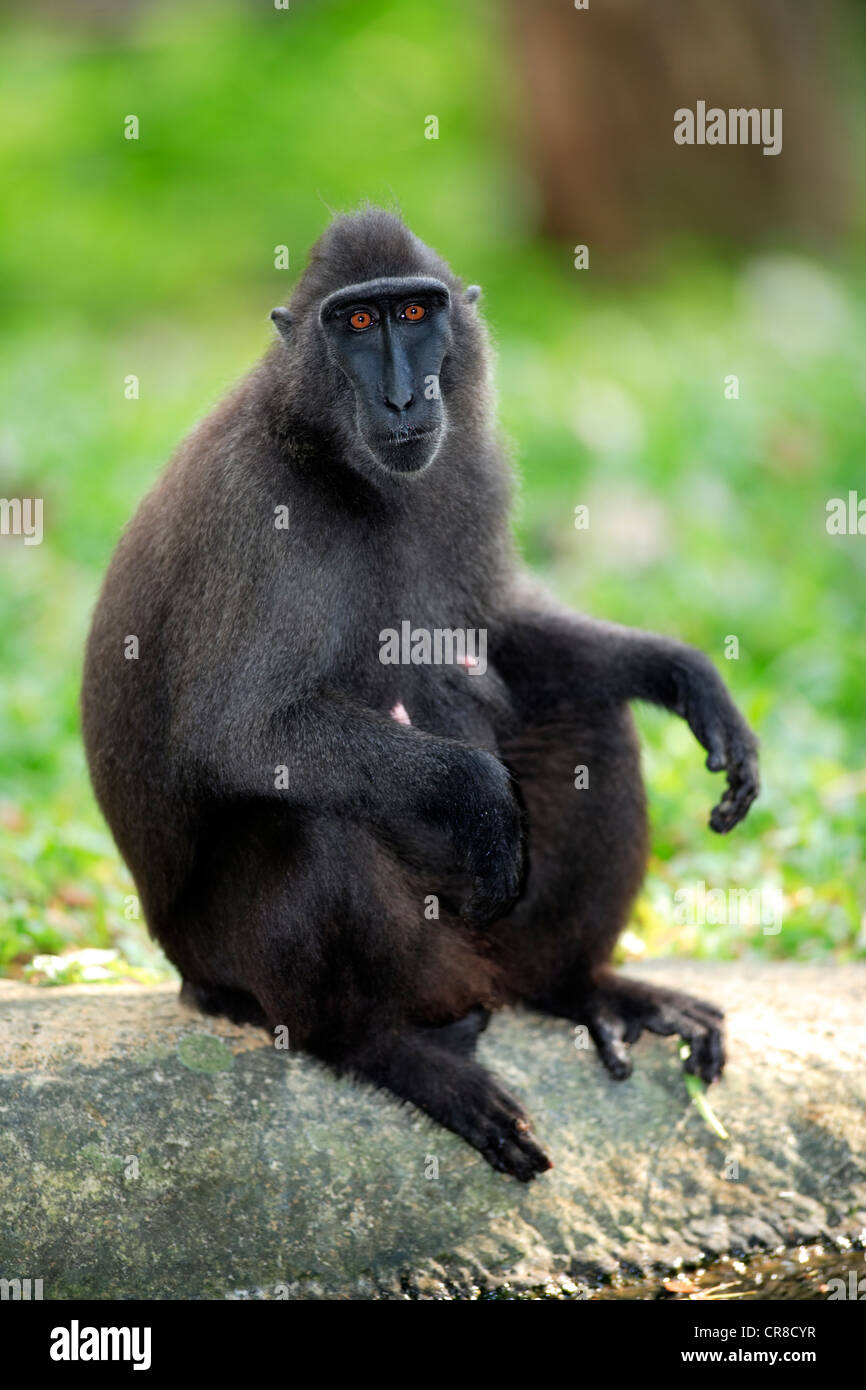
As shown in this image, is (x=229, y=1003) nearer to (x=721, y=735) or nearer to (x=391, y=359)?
(x=721, y=735)

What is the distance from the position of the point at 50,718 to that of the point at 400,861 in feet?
11.6

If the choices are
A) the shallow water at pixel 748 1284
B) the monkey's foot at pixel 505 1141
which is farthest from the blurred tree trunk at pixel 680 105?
the shallow water at pixel 748 1284

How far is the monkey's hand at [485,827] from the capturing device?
A: 15.4 ft

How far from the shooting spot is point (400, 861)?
4801 mm

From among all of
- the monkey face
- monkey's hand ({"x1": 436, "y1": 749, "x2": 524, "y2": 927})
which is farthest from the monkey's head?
monkey's hand ({"x1": 436, "y1": 749, "x2": 524, "y2": 927})

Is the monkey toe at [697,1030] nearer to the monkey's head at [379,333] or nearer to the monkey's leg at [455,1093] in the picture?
the monkey's leg at [455,1093]

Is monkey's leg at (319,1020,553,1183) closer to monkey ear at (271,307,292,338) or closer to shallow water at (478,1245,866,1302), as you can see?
shallow water at (478,1245,866,1302)

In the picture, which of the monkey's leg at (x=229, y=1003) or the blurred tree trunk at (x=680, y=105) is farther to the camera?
the blurred tree trunk at (x=680, y=105)

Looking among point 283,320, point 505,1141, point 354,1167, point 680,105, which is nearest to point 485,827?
point 505,1141

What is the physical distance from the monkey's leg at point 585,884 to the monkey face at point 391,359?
41.0 inches

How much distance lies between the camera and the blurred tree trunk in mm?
14547

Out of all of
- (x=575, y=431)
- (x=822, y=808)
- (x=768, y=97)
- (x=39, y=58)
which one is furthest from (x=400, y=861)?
(x=39, y=58)

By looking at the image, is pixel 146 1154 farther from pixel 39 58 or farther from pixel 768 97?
pixel 39 58

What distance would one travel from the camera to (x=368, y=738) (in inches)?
183
